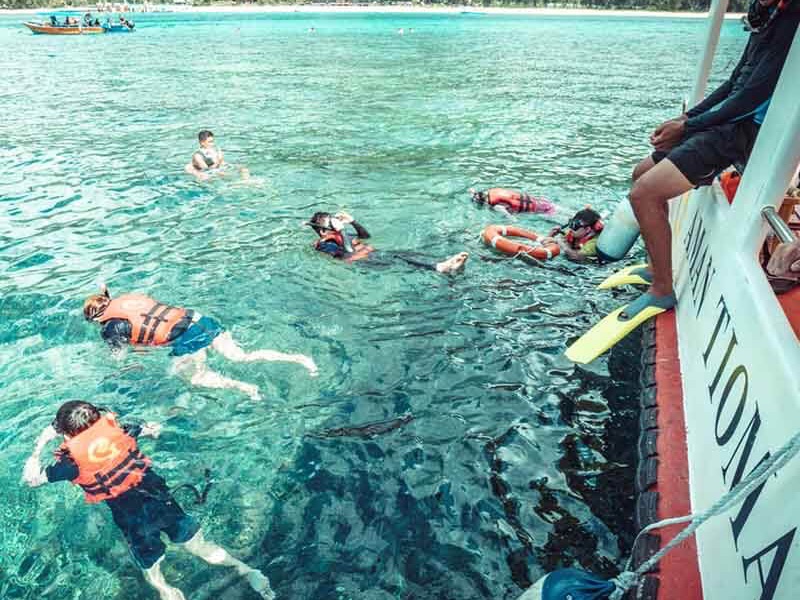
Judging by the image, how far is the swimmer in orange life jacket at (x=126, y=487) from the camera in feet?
12.4

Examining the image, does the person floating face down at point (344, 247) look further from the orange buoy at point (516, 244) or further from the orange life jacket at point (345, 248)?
the orange buoy at point (516, 244)

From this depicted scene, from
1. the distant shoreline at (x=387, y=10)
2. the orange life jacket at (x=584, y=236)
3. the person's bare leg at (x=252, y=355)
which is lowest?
the person's bare leg at (x=252, y=355)

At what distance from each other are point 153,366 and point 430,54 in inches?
1381

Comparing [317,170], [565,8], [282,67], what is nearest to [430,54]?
[282,67]

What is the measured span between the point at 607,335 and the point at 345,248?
13.9 feet

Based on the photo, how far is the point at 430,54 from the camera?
3603 centimetres

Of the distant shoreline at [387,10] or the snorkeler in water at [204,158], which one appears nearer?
the snorkeler in water at [204,158]

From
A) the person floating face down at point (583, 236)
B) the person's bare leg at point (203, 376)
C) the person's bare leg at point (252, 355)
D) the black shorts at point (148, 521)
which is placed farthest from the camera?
the person floating face down at point (583, 236)

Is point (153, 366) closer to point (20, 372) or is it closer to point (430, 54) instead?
point (20, 372)

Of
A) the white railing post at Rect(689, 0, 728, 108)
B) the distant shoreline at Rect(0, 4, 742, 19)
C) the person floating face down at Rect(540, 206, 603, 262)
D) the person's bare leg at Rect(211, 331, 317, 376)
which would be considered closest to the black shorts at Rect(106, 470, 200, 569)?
the person's bare leg at Rect(211, 331, 317, 376)

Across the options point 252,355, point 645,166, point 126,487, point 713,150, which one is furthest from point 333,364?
point 713,150

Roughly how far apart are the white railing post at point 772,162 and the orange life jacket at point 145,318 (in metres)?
4.96

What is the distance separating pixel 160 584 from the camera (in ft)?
12.1

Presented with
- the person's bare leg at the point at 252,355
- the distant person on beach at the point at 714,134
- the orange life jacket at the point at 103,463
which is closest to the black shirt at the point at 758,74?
the distant person on beach at the point at 714,134
